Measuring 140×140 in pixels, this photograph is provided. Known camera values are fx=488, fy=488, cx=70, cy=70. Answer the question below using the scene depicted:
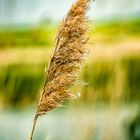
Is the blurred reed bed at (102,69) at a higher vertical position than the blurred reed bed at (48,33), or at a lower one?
lower

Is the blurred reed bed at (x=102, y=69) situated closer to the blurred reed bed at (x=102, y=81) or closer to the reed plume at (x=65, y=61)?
the blurred reed bed at (x=102, y=81)

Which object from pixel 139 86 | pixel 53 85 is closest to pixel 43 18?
pixel 139 86

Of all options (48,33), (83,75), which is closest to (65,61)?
(83,75)

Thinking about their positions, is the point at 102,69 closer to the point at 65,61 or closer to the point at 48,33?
the point at 48,33

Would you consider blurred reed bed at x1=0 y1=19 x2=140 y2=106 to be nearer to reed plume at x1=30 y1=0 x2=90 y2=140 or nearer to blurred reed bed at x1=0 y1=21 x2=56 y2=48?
blurred reed bed at x1=0 y1=21 x2=56 y2=48

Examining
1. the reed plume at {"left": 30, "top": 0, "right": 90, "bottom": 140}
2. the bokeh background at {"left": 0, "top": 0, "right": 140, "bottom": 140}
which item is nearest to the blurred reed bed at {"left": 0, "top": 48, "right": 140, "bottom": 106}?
the bokeh background at {"left": 0, "top": 0, "right": 140, "bottom": 140}

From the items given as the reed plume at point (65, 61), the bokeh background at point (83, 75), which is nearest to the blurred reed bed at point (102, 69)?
the bokeh background at point (83, 75)
